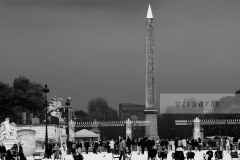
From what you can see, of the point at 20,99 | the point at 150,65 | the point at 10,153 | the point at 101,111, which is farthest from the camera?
the point at 101,111

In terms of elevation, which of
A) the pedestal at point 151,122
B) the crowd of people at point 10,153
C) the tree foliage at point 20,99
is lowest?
the crowd of people at point 10,153

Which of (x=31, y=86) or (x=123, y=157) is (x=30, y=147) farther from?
(x=31, y=86)

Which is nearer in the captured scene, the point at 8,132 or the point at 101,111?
the point at 8,132

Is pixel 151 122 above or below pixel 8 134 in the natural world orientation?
above

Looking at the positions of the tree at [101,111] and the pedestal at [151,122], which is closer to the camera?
the pedestal at [151,122]

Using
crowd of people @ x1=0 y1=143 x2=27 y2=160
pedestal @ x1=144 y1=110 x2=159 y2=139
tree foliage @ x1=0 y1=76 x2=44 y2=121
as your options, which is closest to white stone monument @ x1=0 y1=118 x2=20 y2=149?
crowd of people @ x1=0 y1=143 x2=27 y2=160

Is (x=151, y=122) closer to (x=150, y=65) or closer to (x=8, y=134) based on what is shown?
(x=150, y=65)

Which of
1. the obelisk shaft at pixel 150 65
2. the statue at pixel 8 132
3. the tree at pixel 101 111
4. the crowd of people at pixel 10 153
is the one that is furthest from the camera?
the tree at pixel 101 111

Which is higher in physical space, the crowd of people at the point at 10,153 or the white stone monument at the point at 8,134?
the white stone monument at the point at 8,134

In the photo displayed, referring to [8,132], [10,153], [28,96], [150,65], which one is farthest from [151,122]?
[10,153]

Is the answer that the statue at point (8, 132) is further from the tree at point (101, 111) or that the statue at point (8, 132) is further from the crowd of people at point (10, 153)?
the tree at point (101, 111)

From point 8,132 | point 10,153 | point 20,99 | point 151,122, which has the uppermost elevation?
point 20,99

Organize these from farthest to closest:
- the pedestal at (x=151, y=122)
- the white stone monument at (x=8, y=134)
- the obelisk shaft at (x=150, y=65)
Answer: the pedestal at (x=151, y=122) < the obelisk shaft at (x=150, y=65) < the white stone monument at (x=8, y=134)

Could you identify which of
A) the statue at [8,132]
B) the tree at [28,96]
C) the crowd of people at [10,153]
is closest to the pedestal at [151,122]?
the tree at [28,96]
